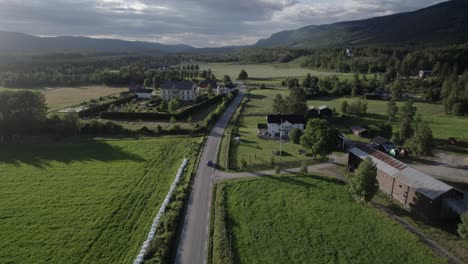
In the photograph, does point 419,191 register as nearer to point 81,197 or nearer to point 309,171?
point 309,171

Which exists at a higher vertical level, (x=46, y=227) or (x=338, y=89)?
(x=338, y=89)

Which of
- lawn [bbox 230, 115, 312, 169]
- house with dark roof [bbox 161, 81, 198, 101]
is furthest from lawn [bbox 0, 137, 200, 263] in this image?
house with dark roof [bbox 161, 81, 198, 101]

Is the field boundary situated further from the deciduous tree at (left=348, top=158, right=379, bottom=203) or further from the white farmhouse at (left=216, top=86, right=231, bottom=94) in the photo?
the white farmhouse at (left=216, top=86, right=231, bottom=94)

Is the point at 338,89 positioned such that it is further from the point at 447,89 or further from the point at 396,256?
the point at 396,256

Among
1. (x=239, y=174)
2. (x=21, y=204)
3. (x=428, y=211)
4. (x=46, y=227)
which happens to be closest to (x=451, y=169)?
(x=428, y=211)

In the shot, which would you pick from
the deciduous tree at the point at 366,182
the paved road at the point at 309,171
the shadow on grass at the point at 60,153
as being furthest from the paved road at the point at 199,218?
the deciduous tree at the point at 366,182

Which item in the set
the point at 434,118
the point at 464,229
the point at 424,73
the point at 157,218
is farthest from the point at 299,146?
the point at 424,73
